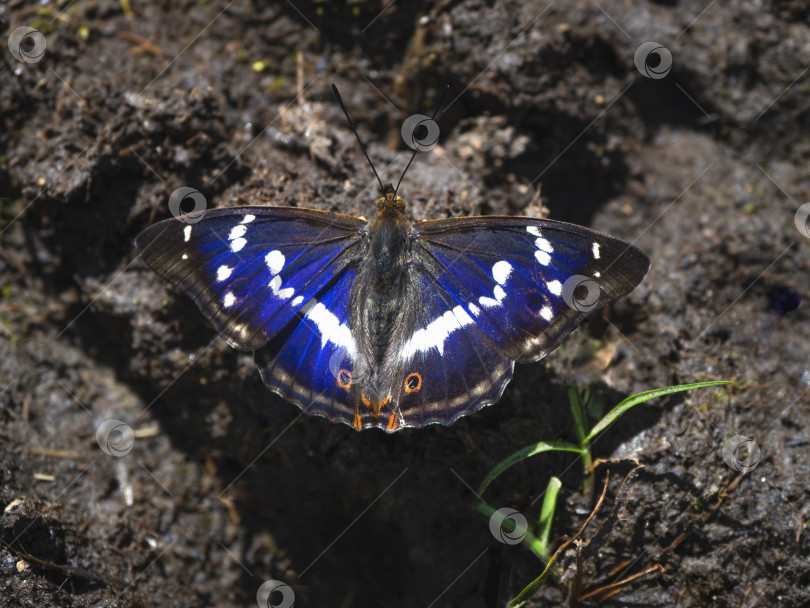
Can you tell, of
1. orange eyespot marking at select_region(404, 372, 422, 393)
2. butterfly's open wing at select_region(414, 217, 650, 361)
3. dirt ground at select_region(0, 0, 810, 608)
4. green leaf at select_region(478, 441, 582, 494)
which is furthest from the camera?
dirt ground at select_region(0, 0, 810, 608)

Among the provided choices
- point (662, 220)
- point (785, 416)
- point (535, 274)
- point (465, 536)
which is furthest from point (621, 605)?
point (662, 220)

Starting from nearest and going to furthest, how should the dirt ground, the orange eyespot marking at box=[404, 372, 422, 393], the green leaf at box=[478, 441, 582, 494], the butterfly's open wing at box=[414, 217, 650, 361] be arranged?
the butterfly's open wing at box=[414, 217, 650, 361]
the orange eyespot marking at box=[404, 372, 422, 393]
the green leaf at box=[478, 441, 582, 494]
the dirt ground

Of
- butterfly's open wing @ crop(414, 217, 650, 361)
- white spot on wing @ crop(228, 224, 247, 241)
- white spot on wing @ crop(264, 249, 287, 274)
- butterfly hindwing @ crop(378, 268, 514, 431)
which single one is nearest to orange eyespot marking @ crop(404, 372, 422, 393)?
butterfly hindwing @ crop(378, 268, 514, 431)

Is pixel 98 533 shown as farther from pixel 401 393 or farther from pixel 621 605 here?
A: pixel 621 605

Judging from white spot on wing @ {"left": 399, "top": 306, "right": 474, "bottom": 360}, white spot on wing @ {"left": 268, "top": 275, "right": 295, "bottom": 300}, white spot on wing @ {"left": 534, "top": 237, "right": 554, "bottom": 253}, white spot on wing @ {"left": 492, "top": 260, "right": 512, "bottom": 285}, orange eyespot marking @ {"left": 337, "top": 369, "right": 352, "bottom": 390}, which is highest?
white spot on wing @ {"left": 268, "top": 275, "right": 295, "bottom": 300}

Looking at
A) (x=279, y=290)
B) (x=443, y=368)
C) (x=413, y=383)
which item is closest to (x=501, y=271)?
(x=443, y=368)

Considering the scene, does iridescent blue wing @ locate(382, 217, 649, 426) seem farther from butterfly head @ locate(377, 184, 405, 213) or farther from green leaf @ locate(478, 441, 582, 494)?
green leaf @ locate(478, 441, 582, 494)

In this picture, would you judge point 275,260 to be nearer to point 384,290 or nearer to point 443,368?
point 384,290
